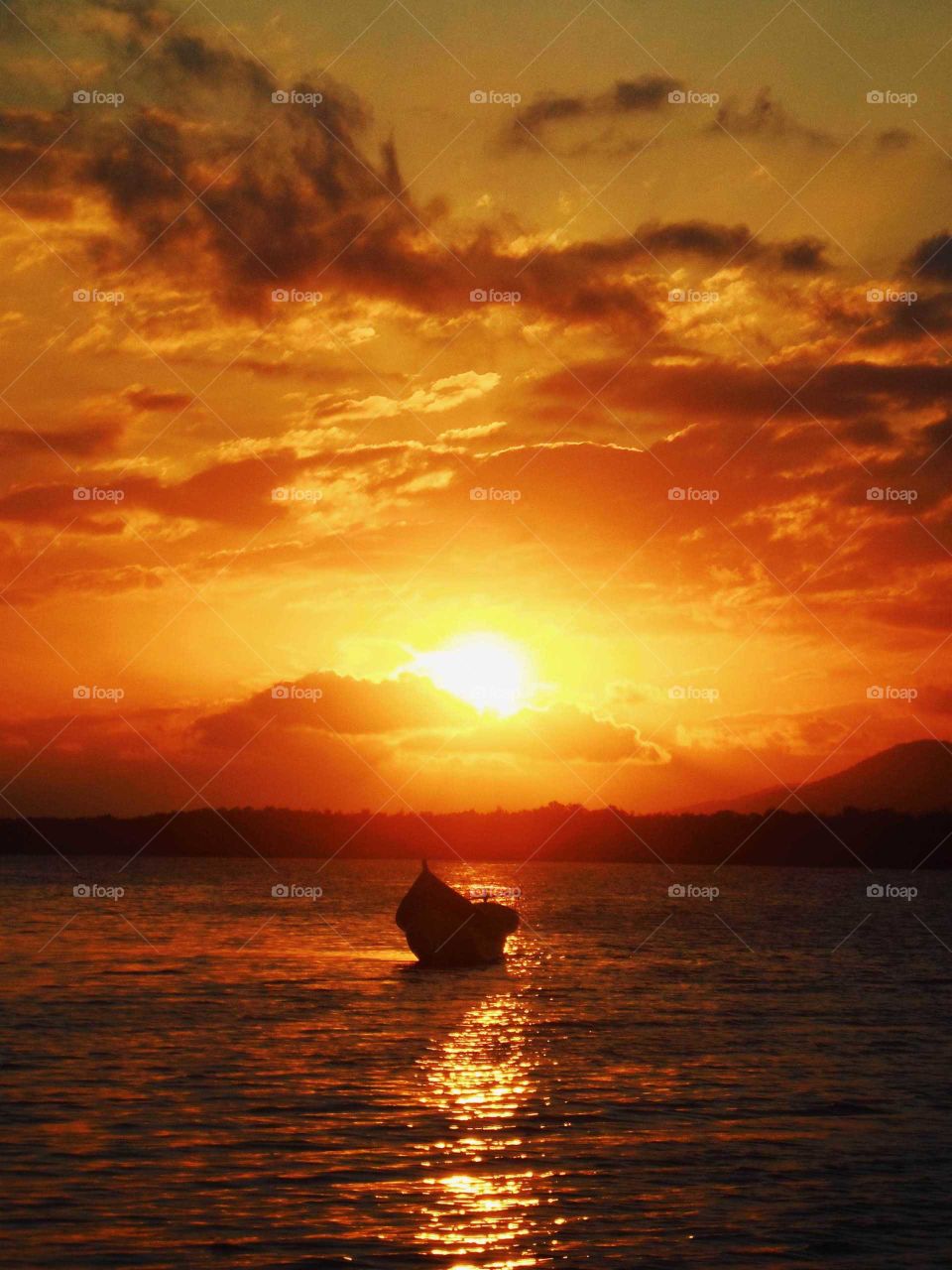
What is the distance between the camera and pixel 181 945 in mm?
99688

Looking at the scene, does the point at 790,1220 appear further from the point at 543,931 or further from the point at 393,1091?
the point at 543,931

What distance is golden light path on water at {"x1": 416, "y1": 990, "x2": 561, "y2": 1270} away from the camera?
25.7 meters

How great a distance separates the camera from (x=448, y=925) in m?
82.0

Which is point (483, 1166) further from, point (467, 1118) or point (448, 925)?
point (448, 925)

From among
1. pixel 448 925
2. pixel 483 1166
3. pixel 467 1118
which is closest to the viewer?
pixel 483 1166

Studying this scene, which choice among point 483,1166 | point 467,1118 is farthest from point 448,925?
point 483,1166

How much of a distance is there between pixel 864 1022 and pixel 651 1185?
34.5m

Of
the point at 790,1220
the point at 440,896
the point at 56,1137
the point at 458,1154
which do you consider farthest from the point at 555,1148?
the point at 440,896

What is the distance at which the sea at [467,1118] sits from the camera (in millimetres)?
26281

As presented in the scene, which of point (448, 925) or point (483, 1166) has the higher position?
point (448, 925)

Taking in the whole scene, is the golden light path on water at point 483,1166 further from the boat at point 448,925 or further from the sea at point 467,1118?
the boat at point 448,925

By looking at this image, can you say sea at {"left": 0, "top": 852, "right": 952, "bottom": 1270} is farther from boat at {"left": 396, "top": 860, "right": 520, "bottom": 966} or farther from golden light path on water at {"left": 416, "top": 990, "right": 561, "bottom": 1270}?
boat at {"left": 396, "top": 860, "right": 520, "bottom": 966}

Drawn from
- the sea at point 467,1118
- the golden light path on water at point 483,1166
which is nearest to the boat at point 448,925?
the sea at point 467,1118

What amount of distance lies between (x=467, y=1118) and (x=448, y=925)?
147 ft
